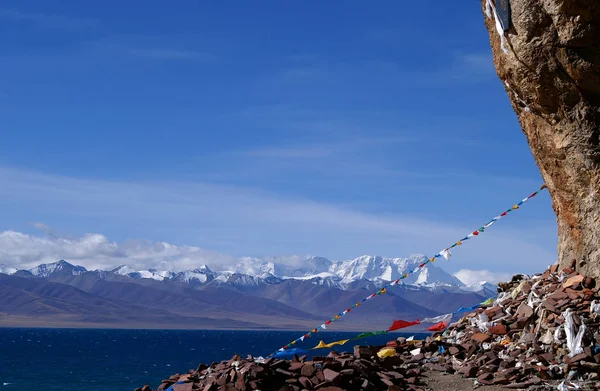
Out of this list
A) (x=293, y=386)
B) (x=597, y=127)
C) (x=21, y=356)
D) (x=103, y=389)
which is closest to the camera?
(x=293, y=386)

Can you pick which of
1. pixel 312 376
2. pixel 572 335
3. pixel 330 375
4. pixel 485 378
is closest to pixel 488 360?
pixel 485 378

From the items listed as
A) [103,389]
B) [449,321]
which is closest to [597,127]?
[449,321]

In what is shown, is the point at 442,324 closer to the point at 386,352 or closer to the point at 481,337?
the point at 386,352

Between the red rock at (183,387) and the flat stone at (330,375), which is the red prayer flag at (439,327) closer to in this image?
the flat stone at (330,375)

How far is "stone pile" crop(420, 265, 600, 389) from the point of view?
1369 cm

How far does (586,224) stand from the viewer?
1634cm

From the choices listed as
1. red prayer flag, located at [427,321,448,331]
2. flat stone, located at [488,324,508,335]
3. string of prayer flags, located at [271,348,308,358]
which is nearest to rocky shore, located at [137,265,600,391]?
flat stone, located at [488,324,508,335]

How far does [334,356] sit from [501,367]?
321 centimetres

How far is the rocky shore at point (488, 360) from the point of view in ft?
43.7

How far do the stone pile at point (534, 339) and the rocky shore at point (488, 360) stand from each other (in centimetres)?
2

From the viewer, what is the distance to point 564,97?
51.3 feet

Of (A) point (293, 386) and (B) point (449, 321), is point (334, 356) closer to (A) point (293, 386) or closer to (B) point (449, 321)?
(A) point (293, 386)

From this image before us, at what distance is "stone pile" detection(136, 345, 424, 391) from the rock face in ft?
17.0

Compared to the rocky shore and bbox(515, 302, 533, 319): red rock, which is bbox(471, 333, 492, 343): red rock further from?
bbox(515, 302, 533, 319): red rock
